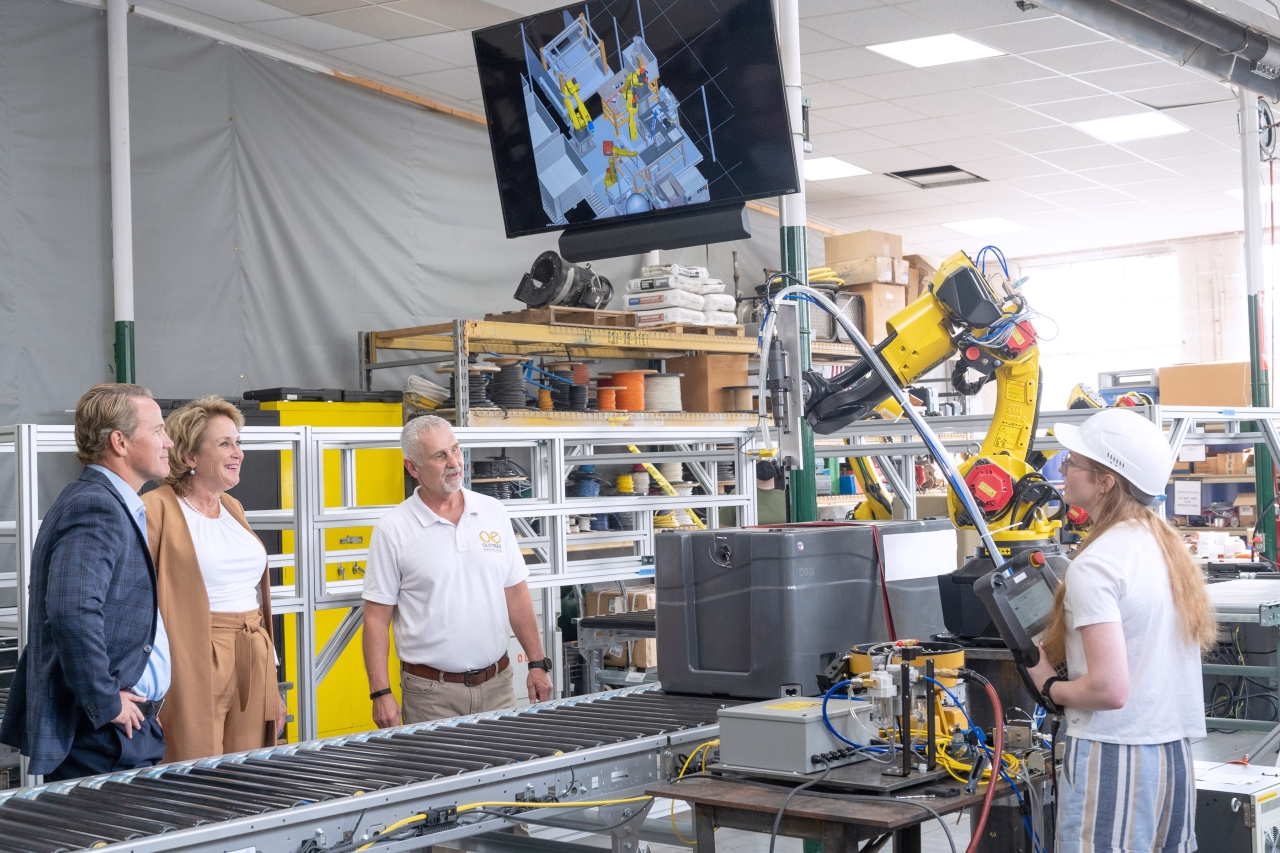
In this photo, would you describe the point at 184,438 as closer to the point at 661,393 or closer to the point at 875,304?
the point at 661,393

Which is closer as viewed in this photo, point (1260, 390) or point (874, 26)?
point (874, 26)

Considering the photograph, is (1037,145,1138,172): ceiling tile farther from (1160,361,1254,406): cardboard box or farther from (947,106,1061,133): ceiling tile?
(1160,361,1254,406): cardboard box

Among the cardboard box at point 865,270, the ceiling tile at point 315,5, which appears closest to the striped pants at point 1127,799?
the ceiling tile at point 315,5

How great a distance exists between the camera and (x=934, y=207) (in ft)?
38.9

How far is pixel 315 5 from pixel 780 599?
4.74 metres

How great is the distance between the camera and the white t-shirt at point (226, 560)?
3.27 meters

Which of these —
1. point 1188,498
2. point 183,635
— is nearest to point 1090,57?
point 1188,498

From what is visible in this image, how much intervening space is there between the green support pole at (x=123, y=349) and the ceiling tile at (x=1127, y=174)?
7984 mm

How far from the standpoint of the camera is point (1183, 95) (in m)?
8.61

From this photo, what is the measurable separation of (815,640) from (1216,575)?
403cm

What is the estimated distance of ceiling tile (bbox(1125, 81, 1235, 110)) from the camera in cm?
841

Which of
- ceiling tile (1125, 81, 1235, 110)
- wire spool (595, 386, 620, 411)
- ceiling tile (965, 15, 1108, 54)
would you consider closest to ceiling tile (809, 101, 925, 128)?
ceiling tile (965, 15, 1108, 54)

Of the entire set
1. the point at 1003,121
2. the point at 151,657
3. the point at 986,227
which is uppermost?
the point at 1003,121

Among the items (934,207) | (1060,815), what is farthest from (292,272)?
(934,207)
